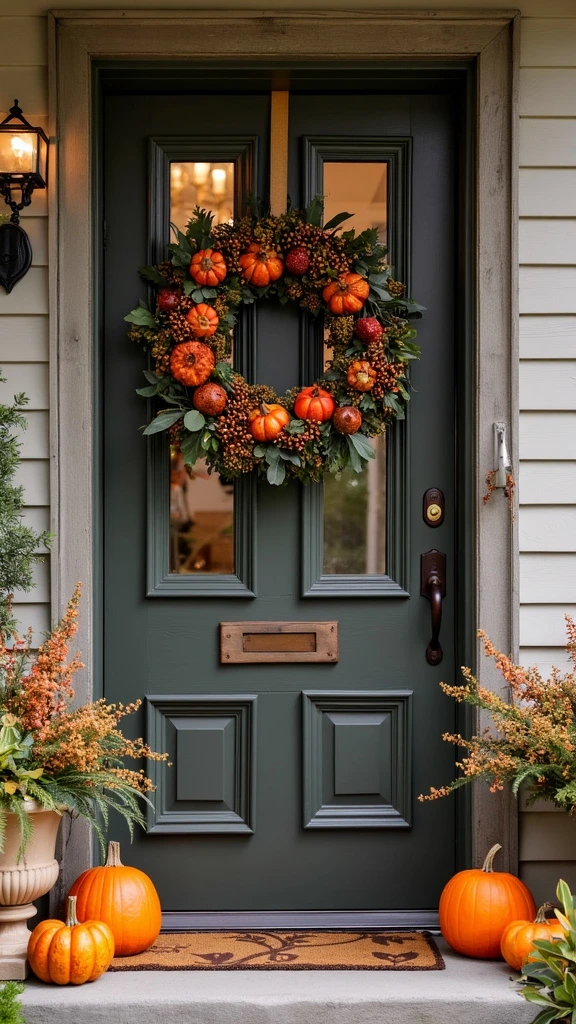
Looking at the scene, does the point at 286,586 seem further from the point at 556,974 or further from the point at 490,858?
the point at 556,974

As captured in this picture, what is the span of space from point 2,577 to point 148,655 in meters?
0.54

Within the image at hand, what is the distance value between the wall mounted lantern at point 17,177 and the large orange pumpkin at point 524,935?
2.24 m

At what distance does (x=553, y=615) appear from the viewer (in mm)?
2758

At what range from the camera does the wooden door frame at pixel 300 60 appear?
8.94 feet

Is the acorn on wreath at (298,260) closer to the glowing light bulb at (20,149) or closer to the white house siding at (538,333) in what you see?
the white house siding at (538,333)

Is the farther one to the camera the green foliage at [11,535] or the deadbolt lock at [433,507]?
the deadbolt lock at [433,507]

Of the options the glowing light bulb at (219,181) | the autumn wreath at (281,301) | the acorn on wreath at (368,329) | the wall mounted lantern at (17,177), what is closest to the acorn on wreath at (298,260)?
the autumn wreath at (281,301)

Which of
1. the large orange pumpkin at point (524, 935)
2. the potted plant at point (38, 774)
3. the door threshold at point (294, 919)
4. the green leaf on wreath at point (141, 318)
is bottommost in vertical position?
the door threshold at point (294, 919)

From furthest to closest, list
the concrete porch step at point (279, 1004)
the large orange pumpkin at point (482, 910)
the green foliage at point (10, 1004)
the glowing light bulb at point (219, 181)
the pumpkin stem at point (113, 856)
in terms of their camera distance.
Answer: the glowing light bulb at point (219, 181) → the pumpkin stem at point (113, 856) → the large orange pumpkin at point (482, 910) → the concrete porch step at point (279, 1004) → the green foliage at point (10, 1004)

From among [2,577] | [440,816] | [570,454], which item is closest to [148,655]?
[2,577]

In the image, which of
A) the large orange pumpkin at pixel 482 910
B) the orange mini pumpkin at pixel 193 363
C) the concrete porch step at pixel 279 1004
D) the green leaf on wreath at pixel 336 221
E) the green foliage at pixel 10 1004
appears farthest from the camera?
the green leaf on wreath at pixel 336 221

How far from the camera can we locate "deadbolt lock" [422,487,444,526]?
289 cm

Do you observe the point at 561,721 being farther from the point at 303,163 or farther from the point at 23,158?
the point at 23,158

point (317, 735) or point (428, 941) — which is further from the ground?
point (317, 735)
